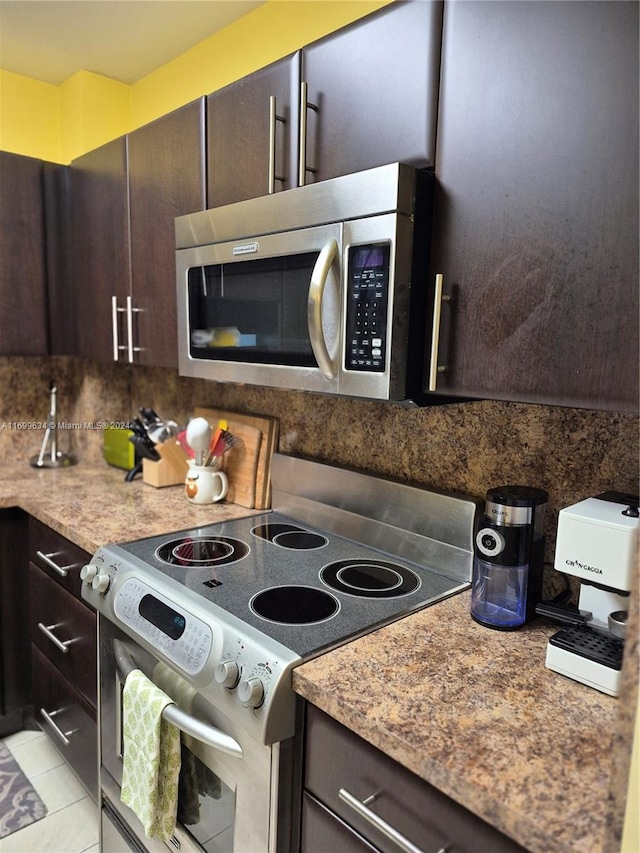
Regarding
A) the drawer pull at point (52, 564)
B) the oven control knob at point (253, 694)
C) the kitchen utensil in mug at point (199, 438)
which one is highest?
the kitchen utensil in mug at point (199, 438)

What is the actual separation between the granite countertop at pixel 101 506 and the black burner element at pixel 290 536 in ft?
0.50

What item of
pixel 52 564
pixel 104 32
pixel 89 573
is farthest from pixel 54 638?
pixel 104 32

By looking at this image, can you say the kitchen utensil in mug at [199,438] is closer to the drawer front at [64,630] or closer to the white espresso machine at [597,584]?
the drawer front at [64,630]

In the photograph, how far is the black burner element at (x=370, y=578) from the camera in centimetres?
129

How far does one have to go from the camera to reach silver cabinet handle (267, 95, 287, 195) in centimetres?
128

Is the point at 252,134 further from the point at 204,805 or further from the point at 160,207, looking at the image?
the point at 204,805

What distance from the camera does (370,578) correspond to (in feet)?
4.47

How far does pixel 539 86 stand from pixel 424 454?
84cm

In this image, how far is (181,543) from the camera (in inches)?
60.6

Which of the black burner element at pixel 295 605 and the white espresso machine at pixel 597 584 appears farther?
the black burner element at pixel 295 605

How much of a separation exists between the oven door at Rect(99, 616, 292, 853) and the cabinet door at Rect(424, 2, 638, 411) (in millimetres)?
748

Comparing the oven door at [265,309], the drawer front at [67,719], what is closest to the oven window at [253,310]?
the oven door at [265,309]

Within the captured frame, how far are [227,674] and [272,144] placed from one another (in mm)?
1083

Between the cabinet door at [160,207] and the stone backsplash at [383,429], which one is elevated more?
the cabinet door at [160,207]
